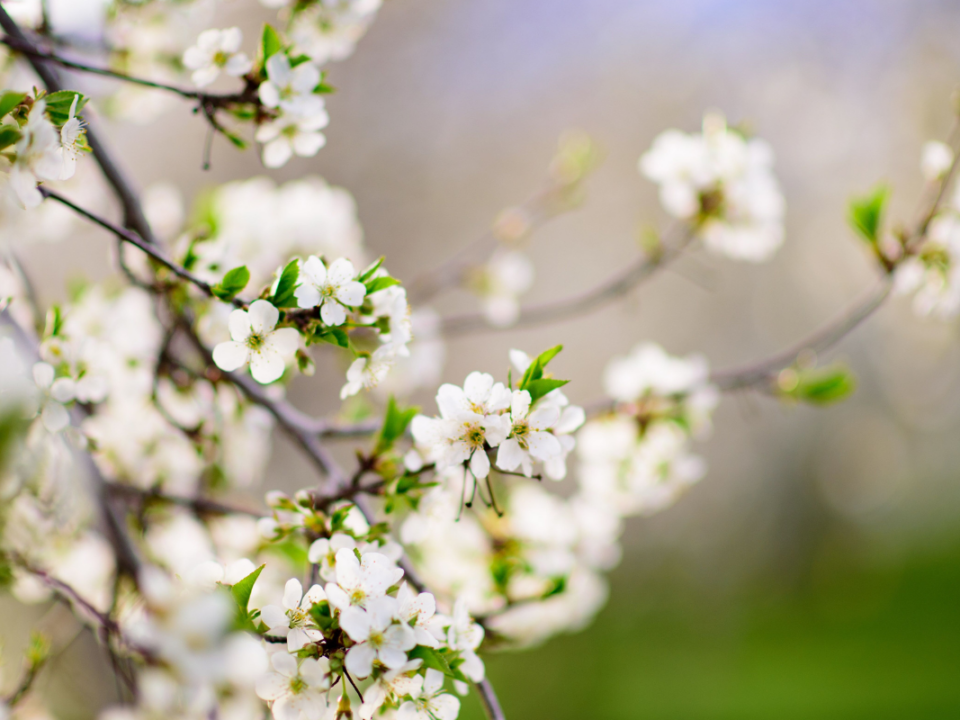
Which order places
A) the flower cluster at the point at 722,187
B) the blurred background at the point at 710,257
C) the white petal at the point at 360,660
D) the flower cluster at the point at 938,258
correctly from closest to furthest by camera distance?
the white petal at the point at 360,660 < the flower cluster at the point at 938,258 < the flower cluster at the point at 722,187 < the blurred background at the point at 710,257

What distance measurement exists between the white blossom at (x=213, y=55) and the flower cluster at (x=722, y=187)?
663 mm

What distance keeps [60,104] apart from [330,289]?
27 cm

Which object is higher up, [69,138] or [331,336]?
[69,138]

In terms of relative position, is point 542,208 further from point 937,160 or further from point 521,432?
point 521,432

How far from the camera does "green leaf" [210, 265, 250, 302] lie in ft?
1.73

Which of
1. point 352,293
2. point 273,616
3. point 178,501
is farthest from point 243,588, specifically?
point 178,501

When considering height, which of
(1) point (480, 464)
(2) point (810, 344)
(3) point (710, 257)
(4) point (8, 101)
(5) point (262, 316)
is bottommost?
(1) point (480, 464)

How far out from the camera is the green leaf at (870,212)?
0.84 metres

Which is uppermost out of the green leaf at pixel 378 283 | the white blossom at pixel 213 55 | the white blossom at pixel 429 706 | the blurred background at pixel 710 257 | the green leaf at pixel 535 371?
the blurred background at pixel 710 257

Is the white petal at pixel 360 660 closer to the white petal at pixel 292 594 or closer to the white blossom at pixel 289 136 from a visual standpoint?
the white petal at pixel 292 594

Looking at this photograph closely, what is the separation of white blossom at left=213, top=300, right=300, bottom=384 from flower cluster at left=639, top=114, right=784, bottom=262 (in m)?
0.70

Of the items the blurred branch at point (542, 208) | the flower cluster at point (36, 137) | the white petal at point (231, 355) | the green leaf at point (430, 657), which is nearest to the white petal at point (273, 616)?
the green leaf at point (430, 657)

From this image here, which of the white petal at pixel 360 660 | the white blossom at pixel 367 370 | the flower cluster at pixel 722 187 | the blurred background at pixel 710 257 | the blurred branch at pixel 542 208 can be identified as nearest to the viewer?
the white petal at pixel 360 660

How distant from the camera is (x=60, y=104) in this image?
503 millimetres
